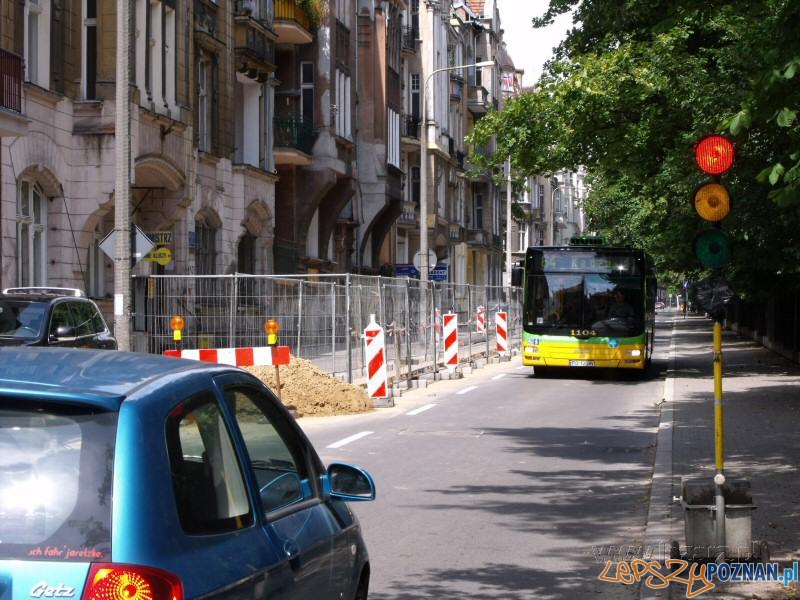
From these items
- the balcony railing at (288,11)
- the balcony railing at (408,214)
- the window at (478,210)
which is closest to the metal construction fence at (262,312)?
the balcony railing at (288,11)

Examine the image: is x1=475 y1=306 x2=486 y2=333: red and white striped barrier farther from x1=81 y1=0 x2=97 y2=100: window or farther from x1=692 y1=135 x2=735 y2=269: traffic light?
x1=692 y1=135 x2=735 y2=269: traffic light

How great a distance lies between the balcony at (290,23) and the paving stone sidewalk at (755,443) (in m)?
13.8

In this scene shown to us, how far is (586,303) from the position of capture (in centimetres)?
2838

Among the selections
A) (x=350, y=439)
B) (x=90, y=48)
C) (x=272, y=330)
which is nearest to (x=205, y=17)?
(x=90, y=48)

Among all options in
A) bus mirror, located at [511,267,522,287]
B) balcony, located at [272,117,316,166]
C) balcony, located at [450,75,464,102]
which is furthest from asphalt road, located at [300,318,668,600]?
balcony, located at [450,75,464,102]

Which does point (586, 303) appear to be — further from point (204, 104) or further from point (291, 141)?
point (291, 141)

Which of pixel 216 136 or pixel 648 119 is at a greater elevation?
pixel 216 136

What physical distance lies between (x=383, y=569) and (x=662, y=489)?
3.71 meters

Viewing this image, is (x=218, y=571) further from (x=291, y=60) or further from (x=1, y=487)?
(x=291, y=60)

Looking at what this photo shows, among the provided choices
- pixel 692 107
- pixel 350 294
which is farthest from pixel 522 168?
pixel 350 294

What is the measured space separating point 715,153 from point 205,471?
19.0ft

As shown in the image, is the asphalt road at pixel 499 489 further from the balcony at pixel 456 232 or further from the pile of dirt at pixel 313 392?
the balcony at pixel 456 232

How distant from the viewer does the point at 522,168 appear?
27.9m

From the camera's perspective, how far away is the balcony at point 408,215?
57.3 metres
